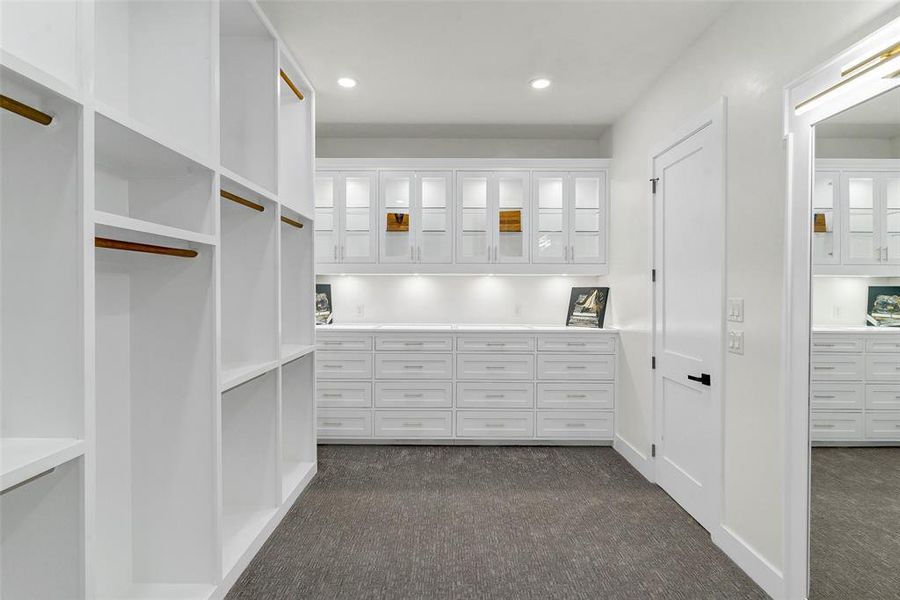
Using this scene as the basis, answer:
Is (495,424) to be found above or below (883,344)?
below

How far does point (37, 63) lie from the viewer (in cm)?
150

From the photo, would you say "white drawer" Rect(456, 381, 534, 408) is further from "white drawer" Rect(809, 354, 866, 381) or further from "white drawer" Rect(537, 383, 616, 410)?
"white drawer" Rect(809, 354, 866, 381)

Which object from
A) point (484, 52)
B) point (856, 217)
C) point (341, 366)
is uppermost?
point (484, 52)

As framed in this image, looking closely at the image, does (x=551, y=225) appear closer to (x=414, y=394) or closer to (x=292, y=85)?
(x=414, y=394)

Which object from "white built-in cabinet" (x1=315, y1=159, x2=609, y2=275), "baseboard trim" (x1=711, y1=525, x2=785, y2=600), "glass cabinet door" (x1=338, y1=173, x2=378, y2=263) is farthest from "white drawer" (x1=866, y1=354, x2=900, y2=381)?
"glass cabinet door" (x1=338, y1=173, x2=378, y2=263)

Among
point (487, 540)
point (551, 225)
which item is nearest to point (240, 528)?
point (487, 540)

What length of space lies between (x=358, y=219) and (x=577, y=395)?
249cm

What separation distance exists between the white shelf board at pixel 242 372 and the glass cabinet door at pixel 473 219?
2295 mm

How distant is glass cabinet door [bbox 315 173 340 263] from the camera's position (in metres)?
Result: 4.47

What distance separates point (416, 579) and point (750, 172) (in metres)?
2.45

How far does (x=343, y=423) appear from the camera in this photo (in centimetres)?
421

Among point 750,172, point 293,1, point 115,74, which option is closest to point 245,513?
point 115,74

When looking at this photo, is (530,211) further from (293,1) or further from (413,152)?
(293,1)

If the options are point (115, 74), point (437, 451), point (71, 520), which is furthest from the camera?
point (437, 451)
